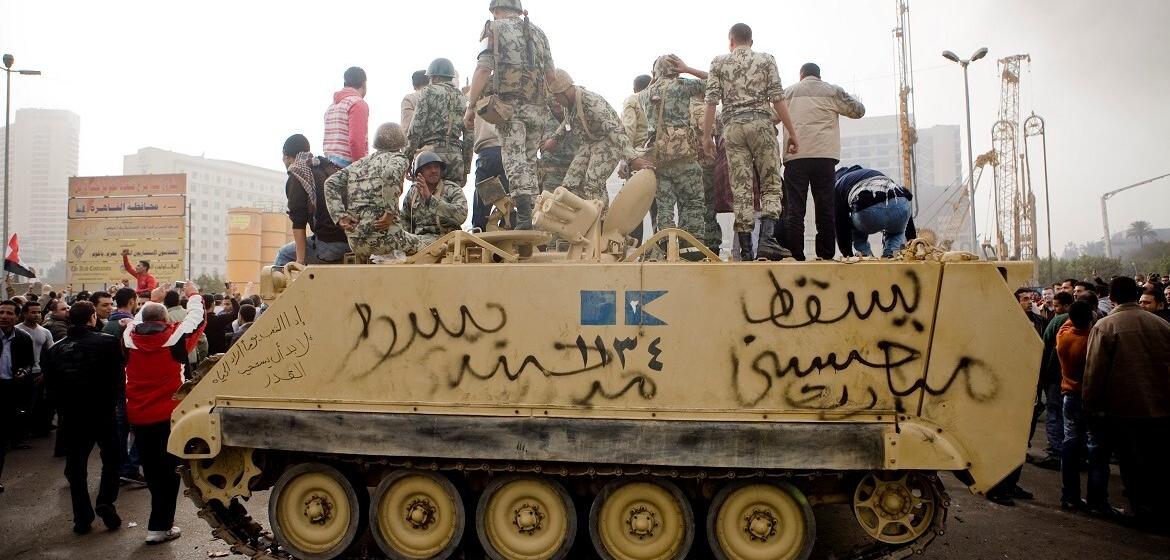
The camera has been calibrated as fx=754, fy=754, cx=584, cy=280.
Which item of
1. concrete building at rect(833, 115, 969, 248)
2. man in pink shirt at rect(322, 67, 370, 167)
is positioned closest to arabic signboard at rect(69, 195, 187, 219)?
man in pink shirt at rect(322, 67, 370, 167)

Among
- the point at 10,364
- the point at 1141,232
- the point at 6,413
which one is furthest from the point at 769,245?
the point at 1141,232

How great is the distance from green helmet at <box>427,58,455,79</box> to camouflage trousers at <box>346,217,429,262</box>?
7.47ft

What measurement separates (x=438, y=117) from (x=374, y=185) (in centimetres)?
159

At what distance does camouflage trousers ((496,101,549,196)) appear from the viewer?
7723 mm

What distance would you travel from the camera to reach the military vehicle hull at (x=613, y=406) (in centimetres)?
459

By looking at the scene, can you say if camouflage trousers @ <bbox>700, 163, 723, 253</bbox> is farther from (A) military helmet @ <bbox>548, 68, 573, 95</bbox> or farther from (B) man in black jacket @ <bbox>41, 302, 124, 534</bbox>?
(B) man in black jacket @ <bbox>41, 302, 124, 534</bbox>

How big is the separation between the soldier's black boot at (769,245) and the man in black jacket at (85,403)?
19.7 ft

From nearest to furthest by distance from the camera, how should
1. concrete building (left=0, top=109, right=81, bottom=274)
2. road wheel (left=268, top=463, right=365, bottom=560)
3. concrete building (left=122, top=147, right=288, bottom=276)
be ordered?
road wheel (left=268, top=463, right=365, bottom=560)
concrete building (left=122, top=147, right=288, bottom=276)
concrete building (left=0, top=109, right=81, bottom=274)

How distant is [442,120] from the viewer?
7.57m

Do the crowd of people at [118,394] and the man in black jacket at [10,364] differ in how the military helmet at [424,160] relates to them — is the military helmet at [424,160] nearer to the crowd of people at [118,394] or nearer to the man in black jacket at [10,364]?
the crowd of people at [118,394]

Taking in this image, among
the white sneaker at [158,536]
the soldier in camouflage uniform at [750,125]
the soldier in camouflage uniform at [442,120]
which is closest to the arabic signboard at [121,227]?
the soldier in camouflage uniform at [442,120]

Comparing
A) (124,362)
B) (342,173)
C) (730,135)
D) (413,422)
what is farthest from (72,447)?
(730,135)

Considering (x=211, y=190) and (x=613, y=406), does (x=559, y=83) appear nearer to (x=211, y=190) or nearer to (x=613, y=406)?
(x=613, y=406)

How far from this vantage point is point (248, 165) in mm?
130000
